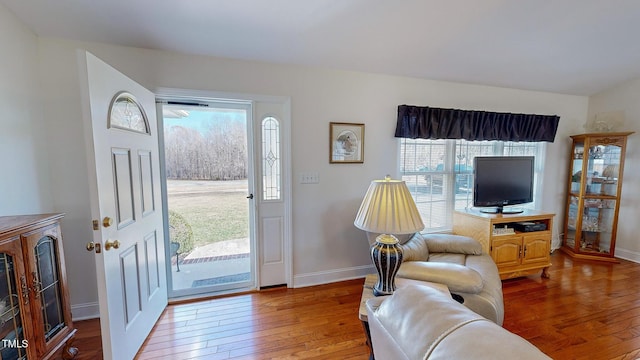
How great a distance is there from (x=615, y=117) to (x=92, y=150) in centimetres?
551

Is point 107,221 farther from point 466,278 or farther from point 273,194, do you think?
point 466,278

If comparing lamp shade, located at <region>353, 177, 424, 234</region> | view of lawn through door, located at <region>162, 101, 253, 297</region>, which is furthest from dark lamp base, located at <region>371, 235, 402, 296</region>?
view of lawn through door, located at <region>162, 101, 253, 297</region>

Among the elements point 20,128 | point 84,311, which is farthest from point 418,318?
point 84,311

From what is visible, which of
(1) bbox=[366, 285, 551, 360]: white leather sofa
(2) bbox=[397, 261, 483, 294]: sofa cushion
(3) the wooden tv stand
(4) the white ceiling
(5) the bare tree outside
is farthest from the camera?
(3) the wooden tv stand

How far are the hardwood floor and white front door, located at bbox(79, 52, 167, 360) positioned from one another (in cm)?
31

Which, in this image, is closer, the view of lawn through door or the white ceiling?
the white ceiling

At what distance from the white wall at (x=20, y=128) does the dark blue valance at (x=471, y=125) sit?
302 cm

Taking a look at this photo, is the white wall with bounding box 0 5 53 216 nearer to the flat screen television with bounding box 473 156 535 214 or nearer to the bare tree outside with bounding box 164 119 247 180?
the bare tree outside with bounding box 164 119 247 180

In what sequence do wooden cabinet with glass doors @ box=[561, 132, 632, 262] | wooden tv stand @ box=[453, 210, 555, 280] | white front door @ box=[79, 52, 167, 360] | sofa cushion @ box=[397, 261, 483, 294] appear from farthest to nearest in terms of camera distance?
wooden cabinet with glass doors @ box=[561, 132, 632, 262] → wooden tv stand @ box=[453, 210, 555, 280] → sofa cushion @ box=[397, 261, 483, 294] → white front door @ box=[79, 52, 167, 360]

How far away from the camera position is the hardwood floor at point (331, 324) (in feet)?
5.96

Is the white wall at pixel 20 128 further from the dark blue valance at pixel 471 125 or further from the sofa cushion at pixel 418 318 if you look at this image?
the dark blue valance at pixel 471 125

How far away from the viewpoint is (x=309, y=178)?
2645 millimetres

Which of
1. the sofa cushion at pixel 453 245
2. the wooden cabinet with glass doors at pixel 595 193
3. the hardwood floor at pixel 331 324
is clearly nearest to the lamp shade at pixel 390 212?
the hardwood floor at pixel 331 324

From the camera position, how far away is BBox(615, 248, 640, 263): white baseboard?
131 inches
